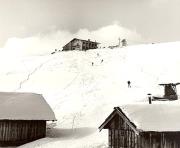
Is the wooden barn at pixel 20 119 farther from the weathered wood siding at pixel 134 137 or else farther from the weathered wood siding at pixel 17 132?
the weathered wood siding at pixel 134 137

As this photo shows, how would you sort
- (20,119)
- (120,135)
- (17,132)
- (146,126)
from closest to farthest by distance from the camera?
(146,126)
(120,135)
(20,119)
(17,132)

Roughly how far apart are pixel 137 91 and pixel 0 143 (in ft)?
93.5

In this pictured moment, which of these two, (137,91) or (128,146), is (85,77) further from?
(128,146)

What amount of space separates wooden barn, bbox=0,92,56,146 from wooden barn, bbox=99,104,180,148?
13899 millimetres

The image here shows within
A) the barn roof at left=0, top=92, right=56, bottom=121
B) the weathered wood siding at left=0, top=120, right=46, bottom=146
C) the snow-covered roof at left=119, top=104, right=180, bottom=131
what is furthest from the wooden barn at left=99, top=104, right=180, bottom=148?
the weathered wood siding at left=0, top=120, right=46, bottom=146

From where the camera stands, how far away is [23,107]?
128 feet

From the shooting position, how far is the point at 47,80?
78688mm

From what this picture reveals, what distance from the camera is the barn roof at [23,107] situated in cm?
3738

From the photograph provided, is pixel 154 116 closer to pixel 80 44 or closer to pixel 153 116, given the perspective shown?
pixel 153 116

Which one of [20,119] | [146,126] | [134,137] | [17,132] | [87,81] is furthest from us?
[87,81]

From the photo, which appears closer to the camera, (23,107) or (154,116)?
(154,116)

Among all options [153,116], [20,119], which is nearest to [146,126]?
[153,116]

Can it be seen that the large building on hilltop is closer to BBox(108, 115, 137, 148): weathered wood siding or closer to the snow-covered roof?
BBox(108, 115, 137, 148): weathered wood siding

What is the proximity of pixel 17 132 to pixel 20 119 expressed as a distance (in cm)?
151
